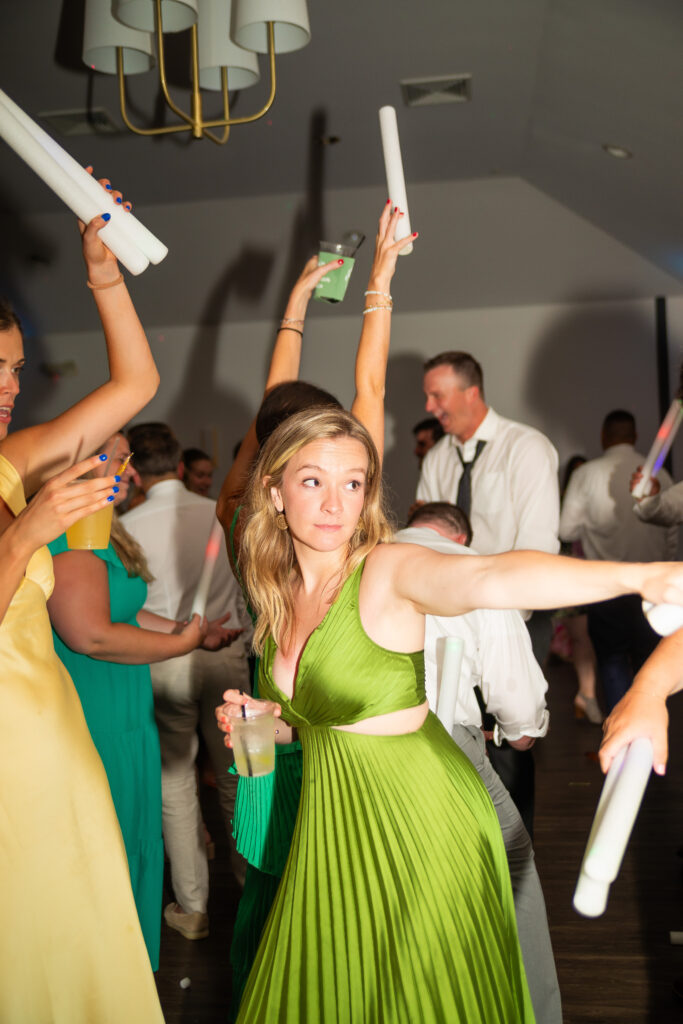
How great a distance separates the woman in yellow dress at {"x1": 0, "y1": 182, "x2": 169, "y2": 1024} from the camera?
1.45 m

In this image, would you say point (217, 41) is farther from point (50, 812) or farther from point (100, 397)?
point (50, 812)

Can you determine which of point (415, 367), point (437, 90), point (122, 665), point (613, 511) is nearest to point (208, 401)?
point (415, 367)

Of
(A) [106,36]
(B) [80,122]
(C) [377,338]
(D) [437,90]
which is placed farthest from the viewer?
(B) [80,122]

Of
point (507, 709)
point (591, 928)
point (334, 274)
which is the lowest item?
point (591, 928)

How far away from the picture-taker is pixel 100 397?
5.68ft

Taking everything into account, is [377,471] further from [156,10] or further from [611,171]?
[611,171]

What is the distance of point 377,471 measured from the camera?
1.76 meters

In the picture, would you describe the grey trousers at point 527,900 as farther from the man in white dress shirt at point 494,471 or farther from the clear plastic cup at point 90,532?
the man in white dress shirt at point 494,471

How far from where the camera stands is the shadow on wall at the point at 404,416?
8.62m

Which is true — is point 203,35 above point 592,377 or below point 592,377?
below

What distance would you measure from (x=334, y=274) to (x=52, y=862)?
1.61 metres

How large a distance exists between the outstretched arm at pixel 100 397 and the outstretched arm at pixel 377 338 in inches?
22.1

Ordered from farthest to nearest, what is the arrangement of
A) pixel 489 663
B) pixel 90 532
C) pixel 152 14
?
pixel 152 14 < pixel 489 663 < pixel 90 532

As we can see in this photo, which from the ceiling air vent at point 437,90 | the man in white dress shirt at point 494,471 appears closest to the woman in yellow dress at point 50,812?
the man in white dress shirt at point 494,471
